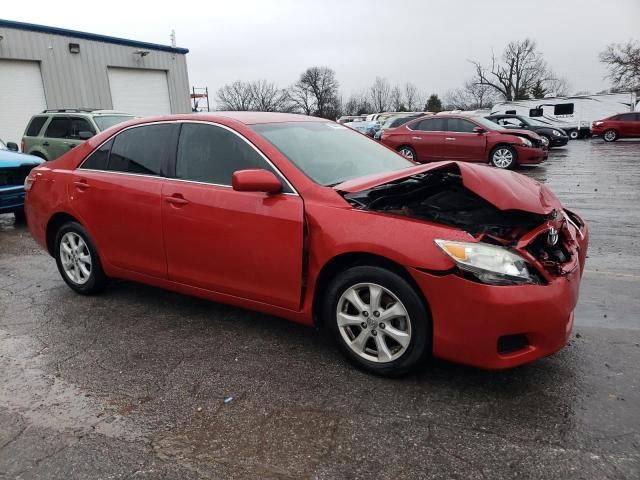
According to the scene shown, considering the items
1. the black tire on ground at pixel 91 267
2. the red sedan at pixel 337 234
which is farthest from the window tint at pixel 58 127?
the red sedan at pixel 337 234

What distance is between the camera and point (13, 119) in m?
18.1

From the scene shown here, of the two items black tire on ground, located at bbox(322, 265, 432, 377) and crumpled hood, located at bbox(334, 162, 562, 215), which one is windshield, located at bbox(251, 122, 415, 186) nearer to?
crumpled hood, located at bbox(334, 162, 562, 215)

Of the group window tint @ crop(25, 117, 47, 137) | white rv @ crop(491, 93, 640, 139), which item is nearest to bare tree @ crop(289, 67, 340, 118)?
white rv @ crop(491, 93, 640, 139)

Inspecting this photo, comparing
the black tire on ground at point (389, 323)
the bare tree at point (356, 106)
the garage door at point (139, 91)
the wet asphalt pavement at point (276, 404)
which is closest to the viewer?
the wet asphalt pavement at point (276, 404)

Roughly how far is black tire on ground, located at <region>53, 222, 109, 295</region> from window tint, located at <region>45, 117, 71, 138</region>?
25.6 feet

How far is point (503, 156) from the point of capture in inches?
572

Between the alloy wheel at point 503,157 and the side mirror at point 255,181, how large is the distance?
12621 mm

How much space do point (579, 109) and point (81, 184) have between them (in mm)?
33075

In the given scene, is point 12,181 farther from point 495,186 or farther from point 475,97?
point 475,97

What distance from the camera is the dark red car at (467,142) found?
14.4 metres

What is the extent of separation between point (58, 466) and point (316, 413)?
127 cm

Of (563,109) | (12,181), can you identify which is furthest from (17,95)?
(563,109)

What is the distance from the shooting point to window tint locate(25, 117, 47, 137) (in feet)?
39.4

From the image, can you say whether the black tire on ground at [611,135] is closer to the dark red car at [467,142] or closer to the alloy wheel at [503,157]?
the dark red car at [467,142]
